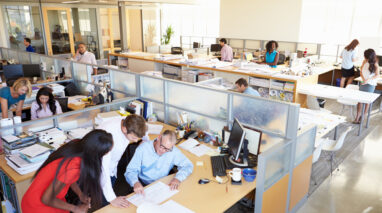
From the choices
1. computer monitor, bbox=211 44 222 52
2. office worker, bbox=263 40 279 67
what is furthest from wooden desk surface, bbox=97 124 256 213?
computer monitor, bbox=211 44 222 52

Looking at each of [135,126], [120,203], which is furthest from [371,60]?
[120,203]

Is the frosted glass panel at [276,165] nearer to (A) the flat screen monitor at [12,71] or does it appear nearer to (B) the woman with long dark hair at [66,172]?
(B) the woman with long dark hair at [66,172]

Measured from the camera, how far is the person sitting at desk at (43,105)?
392 centimetres

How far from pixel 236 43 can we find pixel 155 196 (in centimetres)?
988

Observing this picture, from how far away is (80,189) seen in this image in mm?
2090

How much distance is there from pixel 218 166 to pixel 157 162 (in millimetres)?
611

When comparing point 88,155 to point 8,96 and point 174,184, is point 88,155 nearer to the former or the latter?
point 174,184

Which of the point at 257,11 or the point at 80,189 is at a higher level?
the point at 257,11

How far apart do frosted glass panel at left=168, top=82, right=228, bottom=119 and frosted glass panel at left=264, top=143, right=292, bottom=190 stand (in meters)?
0.82

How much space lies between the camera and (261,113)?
9.77ft

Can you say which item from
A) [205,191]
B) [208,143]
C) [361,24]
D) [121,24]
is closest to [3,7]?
[121,24]

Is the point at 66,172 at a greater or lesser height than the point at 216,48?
lesser

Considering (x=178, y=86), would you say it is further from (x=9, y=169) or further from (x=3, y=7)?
(x=3, y=7)

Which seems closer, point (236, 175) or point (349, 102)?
point (236, 175)
